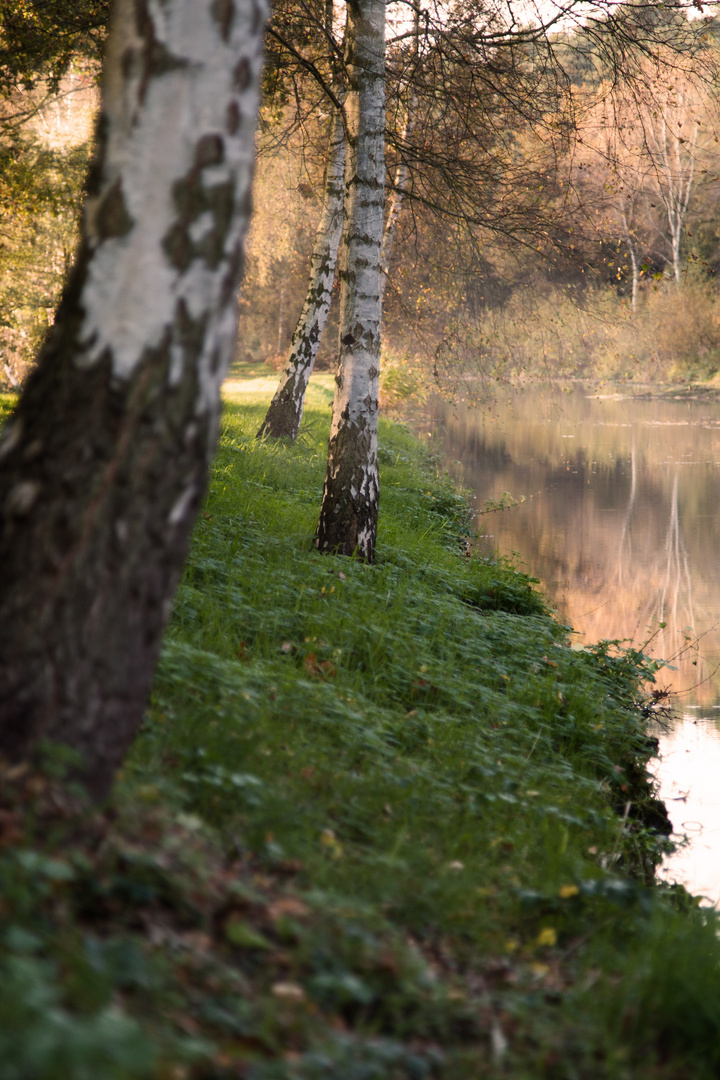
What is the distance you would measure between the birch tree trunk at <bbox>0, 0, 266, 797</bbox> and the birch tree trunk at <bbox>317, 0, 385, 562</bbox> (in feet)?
16.1

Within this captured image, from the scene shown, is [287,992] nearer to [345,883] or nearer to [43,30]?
[345,883]

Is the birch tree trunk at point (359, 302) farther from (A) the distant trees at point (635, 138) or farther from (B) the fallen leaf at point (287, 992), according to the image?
(B) the fallen leaf at point (287, 992)

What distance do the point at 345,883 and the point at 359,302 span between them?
17.8 feet

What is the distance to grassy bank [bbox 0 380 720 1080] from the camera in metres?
1.97

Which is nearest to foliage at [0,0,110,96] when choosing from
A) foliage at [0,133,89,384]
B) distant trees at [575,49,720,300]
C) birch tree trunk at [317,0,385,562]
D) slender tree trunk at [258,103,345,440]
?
birch tree trunk at [317,0,385,562]

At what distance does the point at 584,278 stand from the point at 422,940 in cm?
964

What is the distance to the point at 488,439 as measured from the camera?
2672 centimetres

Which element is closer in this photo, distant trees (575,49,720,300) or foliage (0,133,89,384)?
distant trees (575,49,720,300)

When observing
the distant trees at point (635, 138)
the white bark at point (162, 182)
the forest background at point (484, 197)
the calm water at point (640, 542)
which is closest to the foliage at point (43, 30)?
the forest background at point (484, 197)

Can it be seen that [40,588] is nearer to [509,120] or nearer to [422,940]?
[422,940]

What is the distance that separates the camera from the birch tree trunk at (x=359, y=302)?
732 centimetres

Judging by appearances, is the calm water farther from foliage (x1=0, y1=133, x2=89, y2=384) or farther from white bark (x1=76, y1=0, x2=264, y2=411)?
foliage (x1=0, y1=133, x2=89, y2=384)

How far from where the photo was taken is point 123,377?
7.76 feet

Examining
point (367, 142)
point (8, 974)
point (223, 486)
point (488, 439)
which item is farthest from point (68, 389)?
point (488, 439)
